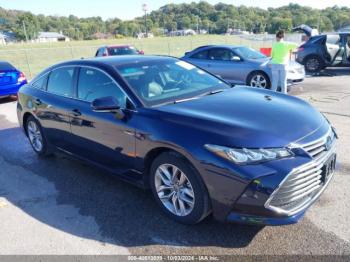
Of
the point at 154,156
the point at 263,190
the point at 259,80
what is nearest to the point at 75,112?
the point at 154,156

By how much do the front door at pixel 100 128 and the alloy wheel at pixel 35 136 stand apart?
1206 millimetres

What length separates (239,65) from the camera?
1069 centimetres

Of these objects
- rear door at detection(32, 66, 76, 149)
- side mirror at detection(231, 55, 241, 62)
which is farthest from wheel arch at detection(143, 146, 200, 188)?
side mirror at detection(231, 55, 241, 62)

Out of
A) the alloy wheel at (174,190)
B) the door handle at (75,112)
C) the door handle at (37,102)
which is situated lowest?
the alloy wheel at (174,190)

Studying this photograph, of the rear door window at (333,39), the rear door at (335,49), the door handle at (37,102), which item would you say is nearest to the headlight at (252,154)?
the door handle at (37,102)

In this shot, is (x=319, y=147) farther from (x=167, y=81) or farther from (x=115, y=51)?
(x=115, y=51)

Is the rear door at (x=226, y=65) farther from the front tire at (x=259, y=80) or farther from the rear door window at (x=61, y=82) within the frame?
the rear door window at (x=61, y=82)


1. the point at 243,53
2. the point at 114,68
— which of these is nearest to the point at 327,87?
the point at 243,53

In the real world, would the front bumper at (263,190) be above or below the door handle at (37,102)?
below

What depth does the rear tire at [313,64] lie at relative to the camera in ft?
47.1

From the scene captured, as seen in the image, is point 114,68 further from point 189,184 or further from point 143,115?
point 189,184

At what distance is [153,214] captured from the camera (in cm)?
374

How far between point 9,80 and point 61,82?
23.5 feet

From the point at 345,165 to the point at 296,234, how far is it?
6.27ft
